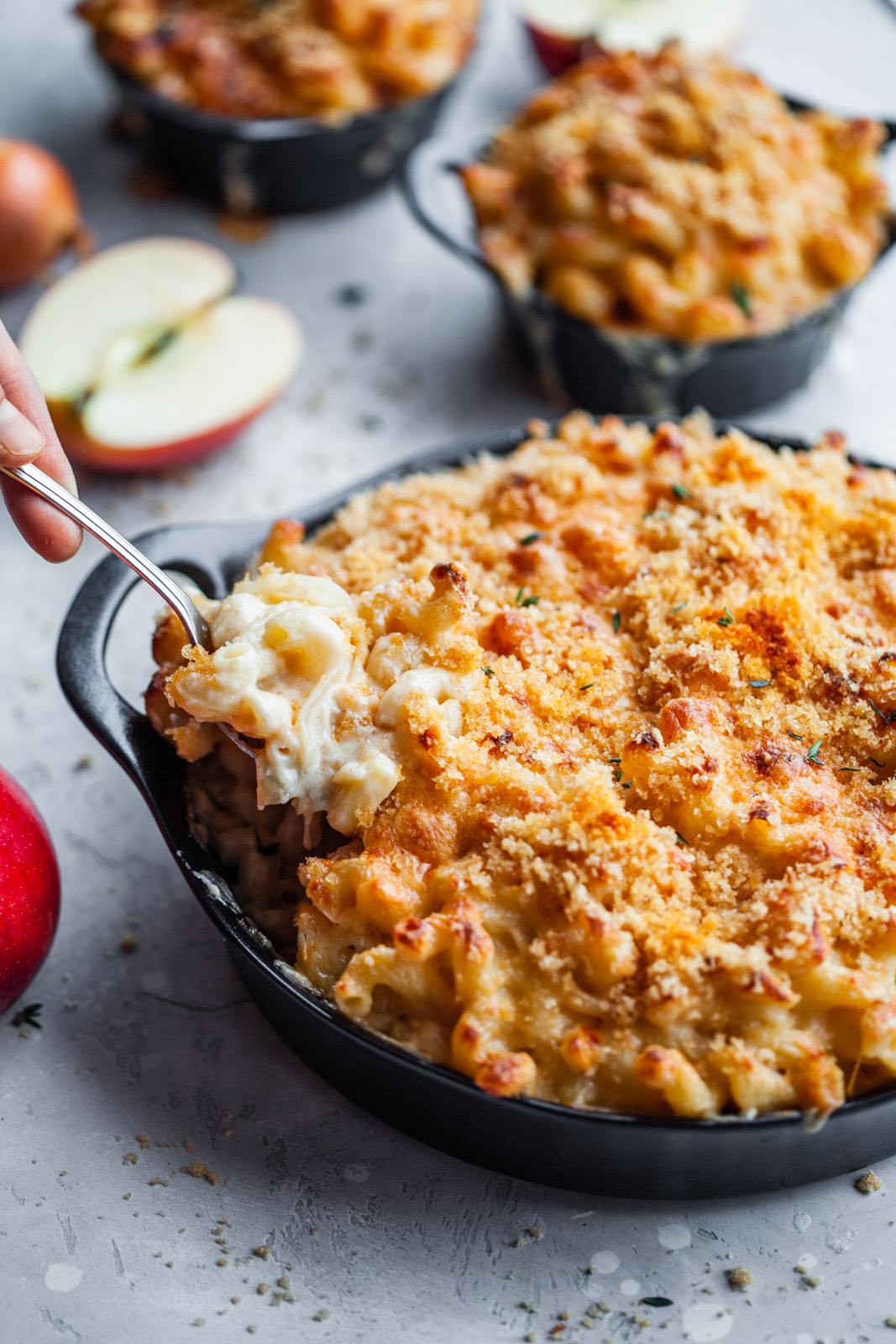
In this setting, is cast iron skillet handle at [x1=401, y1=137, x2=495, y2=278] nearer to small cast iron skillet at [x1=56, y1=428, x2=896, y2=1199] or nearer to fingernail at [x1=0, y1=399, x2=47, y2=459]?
small cast iron skillet at [x1=56, y1=428, x2=896, y2=1199]

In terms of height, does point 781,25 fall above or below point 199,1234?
above

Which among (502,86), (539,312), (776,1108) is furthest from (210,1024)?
(502,86)

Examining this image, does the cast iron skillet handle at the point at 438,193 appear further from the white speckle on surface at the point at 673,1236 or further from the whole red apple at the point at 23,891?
the white speckle on surface at the point at 673,1236

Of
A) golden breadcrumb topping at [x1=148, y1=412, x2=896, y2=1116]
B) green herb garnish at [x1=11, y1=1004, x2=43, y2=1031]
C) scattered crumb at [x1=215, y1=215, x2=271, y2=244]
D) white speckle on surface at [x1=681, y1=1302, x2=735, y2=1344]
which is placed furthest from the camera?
scattered crumb at [x1=215, y1=215, x2=271, y2=244]

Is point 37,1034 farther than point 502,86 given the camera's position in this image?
No

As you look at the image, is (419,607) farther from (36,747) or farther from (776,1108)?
(36,747)

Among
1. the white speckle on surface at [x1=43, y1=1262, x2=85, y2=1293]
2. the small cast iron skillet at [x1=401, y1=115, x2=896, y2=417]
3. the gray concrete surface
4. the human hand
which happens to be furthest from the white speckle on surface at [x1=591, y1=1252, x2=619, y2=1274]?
the small cast iron skillet at [x1=401, y1=115, x2=896, y2=417]
